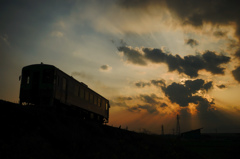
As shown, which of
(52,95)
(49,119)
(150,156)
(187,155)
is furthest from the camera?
(187,155)

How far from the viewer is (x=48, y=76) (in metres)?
14.9

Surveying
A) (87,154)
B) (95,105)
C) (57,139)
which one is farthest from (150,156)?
(95,105)

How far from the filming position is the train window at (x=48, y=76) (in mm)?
A: 14705

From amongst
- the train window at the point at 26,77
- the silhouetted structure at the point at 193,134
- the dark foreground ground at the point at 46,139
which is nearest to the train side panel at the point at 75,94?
the train window at the point at 26,77

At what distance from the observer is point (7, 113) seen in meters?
8.91

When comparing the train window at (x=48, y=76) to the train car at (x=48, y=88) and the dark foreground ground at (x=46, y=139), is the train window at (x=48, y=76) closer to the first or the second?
the train car at (x=48, y=88)

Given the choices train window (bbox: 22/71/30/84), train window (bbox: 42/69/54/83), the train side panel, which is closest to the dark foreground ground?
the train side panel

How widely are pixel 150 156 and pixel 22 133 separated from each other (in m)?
6.81

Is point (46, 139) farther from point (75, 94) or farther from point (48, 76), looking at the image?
point (75, 94)

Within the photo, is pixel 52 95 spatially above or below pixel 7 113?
above

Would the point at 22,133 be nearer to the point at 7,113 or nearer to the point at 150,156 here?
the point at 7,113

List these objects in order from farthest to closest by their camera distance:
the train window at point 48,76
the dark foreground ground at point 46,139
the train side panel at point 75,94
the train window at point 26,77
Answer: the train window at point 26,77 → the train side panel at point 75,94 → the train window at point 48,76 → the dark foreground ground at point 46,139

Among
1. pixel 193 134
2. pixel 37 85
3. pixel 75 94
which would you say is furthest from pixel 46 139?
pixel 193 134

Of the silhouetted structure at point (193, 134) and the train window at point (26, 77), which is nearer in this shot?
the train window at point (26, 77)
